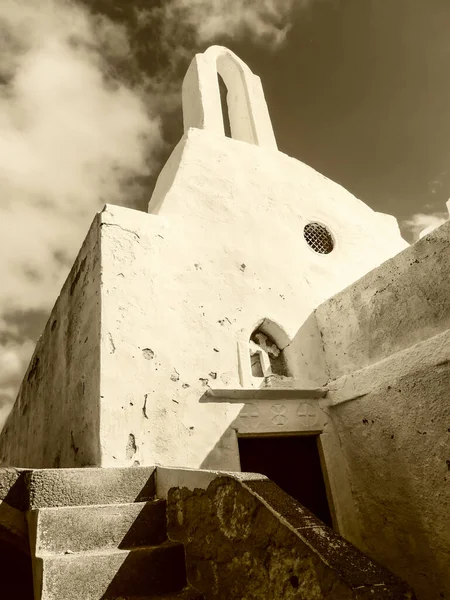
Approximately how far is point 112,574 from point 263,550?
2.60ft

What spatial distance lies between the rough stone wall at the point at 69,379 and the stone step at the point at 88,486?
1114 mm

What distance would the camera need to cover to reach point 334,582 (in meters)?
1.52

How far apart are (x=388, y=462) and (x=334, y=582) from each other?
3.07 metres

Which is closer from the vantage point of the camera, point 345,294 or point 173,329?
point 173,329

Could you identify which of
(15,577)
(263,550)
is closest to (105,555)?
(263,550)

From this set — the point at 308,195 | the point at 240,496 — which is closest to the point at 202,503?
the point at 240,496

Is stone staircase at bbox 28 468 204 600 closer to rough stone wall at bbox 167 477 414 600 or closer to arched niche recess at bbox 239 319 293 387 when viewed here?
rough stone wall at bbox 167 477 414 600

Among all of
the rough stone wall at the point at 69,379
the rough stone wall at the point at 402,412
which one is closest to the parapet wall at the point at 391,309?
the rough stone wall at the point at 402,412

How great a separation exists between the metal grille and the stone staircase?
491 cm

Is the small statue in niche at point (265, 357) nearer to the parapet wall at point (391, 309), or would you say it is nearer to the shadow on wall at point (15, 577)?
the parapet wall at point (391, 309)

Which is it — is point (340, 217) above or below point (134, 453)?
above

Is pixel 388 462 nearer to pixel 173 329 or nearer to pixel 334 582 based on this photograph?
pixel 173 329

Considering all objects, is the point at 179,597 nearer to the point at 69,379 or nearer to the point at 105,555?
the point at 105,555

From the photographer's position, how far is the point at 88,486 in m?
2.58
